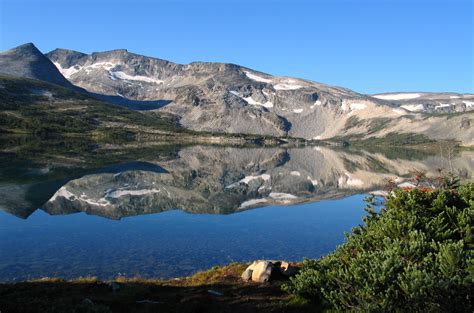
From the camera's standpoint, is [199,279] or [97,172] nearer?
[199,279]

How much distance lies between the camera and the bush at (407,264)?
14609 mm

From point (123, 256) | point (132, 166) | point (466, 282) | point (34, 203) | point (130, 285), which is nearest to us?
point (466, 282)

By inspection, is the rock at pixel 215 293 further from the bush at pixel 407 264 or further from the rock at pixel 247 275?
the bush at pixel 407 264

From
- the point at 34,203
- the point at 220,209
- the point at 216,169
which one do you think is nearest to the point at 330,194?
the point at 220,209

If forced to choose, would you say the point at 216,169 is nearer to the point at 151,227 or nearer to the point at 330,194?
the point at 330,194

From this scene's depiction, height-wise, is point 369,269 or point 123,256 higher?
point 369,269

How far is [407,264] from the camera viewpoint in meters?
16.0

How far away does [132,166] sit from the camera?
120 metres

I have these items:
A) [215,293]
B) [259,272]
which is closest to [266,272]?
[259,272]

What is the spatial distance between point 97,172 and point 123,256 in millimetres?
64996

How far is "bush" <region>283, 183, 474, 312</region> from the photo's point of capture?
14.6 metres

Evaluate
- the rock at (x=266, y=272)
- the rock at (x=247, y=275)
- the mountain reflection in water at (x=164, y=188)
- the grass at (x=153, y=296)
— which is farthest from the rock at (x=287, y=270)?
the mountain reflection in water at (x=164, y=188)

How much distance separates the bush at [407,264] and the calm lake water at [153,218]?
1793 centimetres

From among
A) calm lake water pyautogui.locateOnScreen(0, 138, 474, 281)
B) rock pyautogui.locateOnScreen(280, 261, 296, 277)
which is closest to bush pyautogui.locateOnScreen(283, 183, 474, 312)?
rock pyautogui.locateOnScreen(280, 261, 296, 277)
